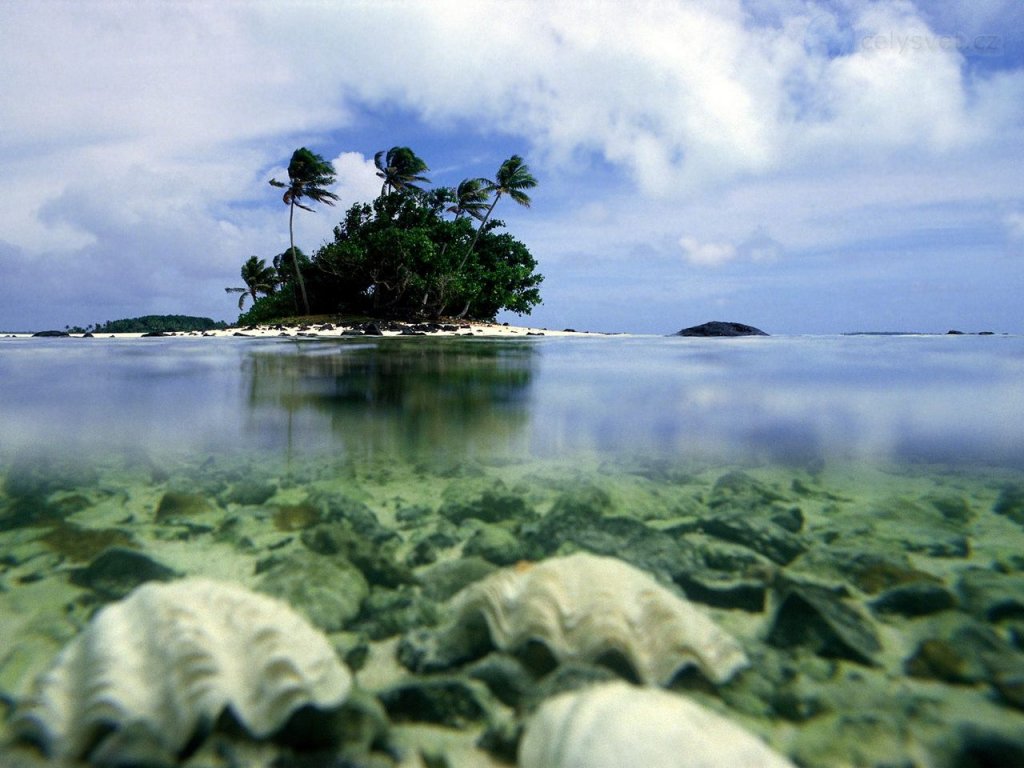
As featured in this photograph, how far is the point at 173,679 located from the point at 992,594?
10.5 feet

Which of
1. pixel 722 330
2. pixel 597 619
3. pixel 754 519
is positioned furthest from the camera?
pixel 722 330

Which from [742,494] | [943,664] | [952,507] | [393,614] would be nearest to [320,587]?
[393,614]

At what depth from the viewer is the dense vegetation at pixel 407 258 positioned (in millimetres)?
39531

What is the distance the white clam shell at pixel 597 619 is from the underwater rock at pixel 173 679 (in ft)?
1.84

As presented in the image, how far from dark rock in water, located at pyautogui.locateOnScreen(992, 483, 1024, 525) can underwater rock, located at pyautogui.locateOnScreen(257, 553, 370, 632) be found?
4024mm

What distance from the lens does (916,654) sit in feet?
7.06

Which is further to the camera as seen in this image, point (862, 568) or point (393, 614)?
point (862, 568)

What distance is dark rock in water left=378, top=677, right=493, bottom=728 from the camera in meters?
1.83

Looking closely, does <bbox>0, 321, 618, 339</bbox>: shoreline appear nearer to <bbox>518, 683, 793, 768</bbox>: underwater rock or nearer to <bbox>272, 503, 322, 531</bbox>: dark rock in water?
<bbox>272, 503, 322, 531</bbox>: dark rock in water

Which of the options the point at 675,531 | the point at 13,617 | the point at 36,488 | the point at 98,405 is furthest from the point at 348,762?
the point at 98,405

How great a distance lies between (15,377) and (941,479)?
1525 cm

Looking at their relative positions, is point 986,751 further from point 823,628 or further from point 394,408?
point 394,408

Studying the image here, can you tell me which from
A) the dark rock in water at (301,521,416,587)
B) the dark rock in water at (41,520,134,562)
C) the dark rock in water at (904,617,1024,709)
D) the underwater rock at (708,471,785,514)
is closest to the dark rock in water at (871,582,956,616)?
the dark rock in water at (904,617,1024,709)

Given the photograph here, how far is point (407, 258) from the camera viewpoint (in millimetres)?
38312
